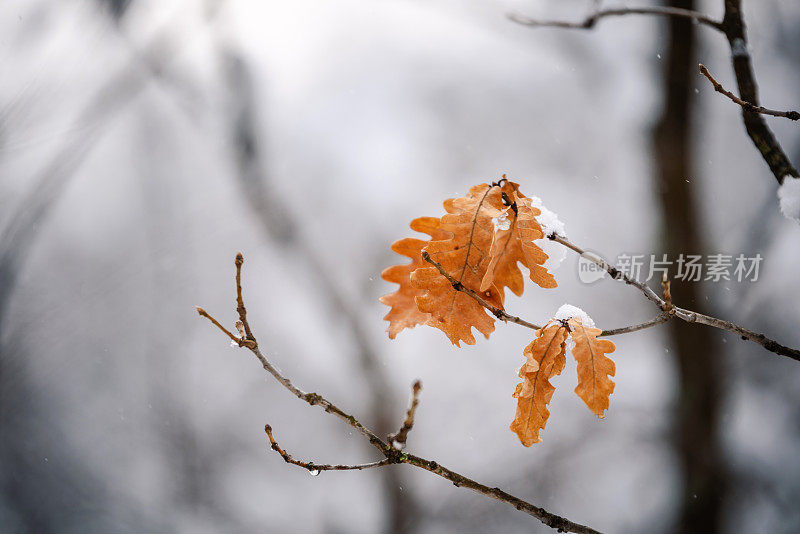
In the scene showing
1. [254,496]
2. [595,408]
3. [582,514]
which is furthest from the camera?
[254,496]

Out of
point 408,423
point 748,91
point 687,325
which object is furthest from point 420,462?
point 687,325

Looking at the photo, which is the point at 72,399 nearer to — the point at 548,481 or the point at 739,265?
the point at 548,481

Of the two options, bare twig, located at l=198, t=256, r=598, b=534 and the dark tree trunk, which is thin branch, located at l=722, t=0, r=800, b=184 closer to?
bare twig, located at l=198, t=256, r=598, b=534

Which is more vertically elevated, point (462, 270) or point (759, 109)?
point (759, 109)

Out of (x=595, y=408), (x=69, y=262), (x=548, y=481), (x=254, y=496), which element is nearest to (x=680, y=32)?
(x=595, y=408)

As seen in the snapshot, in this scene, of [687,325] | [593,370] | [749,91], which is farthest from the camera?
[687,325]

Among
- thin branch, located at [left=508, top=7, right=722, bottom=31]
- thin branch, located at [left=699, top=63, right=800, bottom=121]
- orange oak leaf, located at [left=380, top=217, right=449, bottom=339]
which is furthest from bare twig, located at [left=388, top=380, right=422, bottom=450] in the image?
thin branch, located at [left=508, top=7, right=722, bottom=31]

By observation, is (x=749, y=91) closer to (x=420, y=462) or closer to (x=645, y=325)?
(x=645, y=325)
